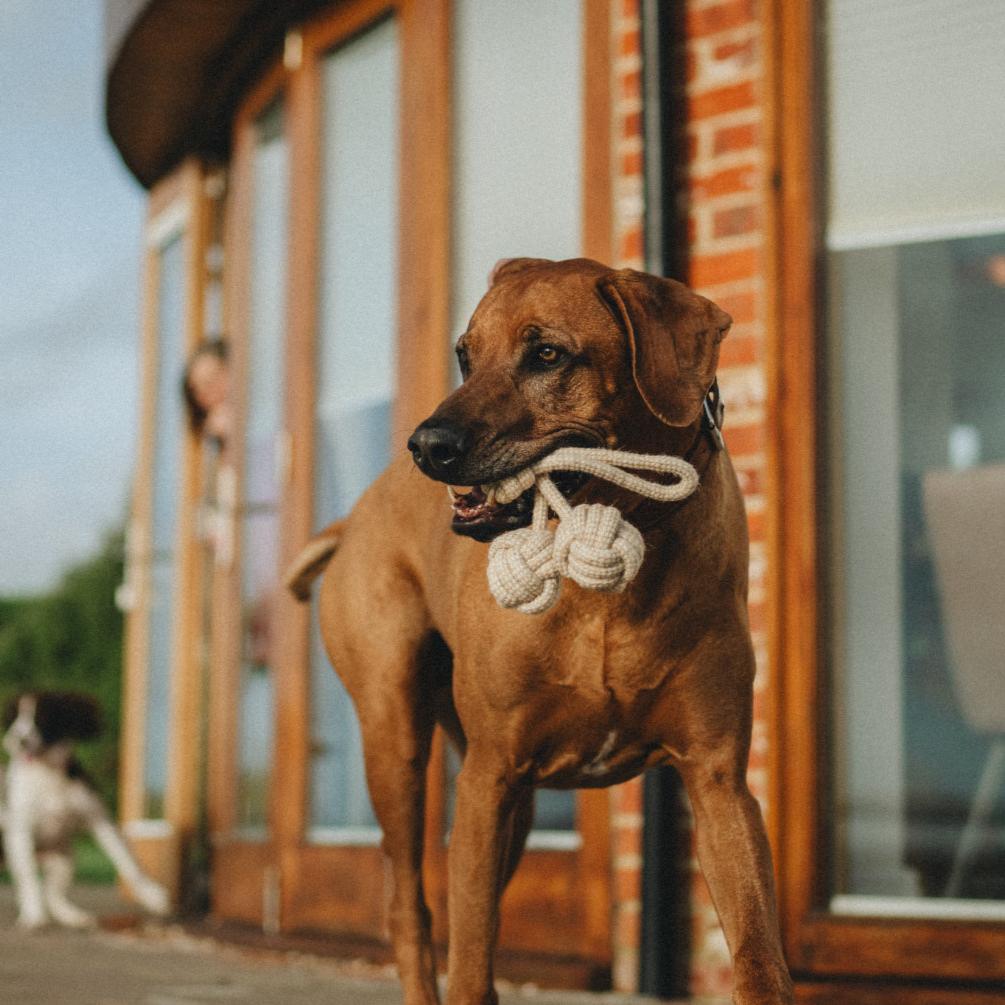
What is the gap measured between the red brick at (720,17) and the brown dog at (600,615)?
1891mm

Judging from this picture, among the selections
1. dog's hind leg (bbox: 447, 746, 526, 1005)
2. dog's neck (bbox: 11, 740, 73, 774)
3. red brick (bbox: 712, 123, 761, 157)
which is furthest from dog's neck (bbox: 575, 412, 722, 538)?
dog's neck (bbox: 11, 740, 73, 774)

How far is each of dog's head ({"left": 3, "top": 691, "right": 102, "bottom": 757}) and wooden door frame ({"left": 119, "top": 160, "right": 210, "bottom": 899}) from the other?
0.31 m

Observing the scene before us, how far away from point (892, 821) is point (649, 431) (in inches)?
77.3

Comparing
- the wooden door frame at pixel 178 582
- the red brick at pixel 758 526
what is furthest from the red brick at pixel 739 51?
the wooden door frame at pixel 178 582

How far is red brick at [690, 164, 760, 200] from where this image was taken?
162 inches

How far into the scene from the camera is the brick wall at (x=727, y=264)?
3.95 metres

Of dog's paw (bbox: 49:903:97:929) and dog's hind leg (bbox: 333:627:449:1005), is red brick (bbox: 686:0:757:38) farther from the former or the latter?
dog's paw (bbox: 49:903:97:929)

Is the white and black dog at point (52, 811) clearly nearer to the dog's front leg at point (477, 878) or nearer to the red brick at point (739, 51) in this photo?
the red brick at point (739, 51)

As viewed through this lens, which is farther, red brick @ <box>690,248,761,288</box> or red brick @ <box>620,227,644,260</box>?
red brick @ <box>620,227,644,260</box>

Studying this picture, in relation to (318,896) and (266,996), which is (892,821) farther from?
(318,896)

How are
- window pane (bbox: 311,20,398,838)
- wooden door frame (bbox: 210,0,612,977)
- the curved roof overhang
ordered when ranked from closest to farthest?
1. wooden door frame (bbox: 210,0,612,977)
2. window pane (bbox: 311,20,398,838)
3. the curved roof overhang

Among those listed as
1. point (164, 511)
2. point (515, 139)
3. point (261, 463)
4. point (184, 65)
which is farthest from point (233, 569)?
point (515, 139)

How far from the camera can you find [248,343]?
6.59 m

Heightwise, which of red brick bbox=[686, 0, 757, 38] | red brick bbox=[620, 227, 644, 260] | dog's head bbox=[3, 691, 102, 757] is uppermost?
red brick bbox=[686, 0, 757, 38]
